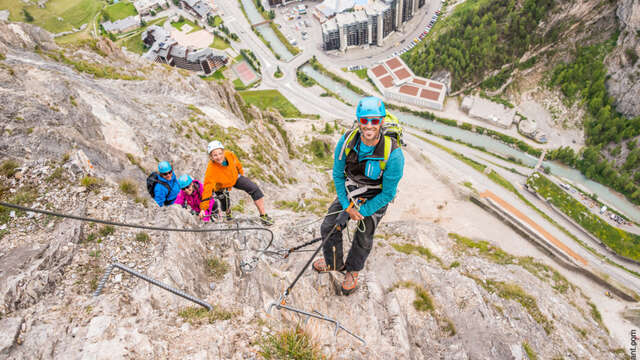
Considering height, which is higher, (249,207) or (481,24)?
(481,24)

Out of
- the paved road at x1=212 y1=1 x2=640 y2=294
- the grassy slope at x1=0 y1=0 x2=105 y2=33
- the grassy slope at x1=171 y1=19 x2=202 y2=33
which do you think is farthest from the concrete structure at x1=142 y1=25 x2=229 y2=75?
the grassy slope at x1=0 y1=0 x2=105 y2=33

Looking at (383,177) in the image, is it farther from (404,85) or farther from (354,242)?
(404,85)

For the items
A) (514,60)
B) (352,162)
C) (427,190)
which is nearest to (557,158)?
(514,60)

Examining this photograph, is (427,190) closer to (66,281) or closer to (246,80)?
(66,281)

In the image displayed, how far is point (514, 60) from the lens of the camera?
6456cm

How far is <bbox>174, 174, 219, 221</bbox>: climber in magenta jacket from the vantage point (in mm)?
9305

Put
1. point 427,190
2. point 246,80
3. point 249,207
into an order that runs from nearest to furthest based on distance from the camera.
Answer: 1. point 249,207
2. point 427,190
3. point 246,80

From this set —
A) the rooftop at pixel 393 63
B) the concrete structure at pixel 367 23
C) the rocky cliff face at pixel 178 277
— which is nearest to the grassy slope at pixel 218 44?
the concrete structure at pixel 367 23

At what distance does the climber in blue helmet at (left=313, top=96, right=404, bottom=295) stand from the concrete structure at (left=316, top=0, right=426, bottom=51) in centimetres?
7673

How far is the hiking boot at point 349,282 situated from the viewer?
8675mm

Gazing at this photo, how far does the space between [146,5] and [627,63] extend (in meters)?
123

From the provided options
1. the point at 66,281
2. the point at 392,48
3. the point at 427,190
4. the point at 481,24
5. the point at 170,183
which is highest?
the point at 481,24

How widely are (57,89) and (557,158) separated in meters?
67.1

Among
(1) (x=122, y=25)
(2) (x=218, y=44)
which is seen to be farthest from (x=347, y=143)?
(1) (x=122, y=25)
